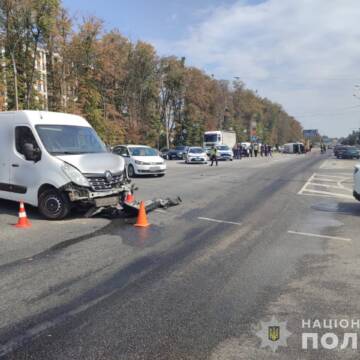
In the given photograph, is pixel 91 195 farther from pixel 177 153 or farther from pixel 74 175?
pixel 177 153

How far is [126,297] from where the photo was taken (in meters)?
4.46

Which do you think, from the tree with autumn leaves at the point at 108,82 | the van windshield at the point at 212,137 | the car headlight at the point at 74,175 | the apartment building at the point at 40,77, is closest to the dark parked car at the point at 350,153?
the van windshield at the point at 212,137

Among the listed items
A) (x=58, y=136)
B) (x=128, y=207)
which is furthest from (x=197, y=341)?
(x=58, y=136)

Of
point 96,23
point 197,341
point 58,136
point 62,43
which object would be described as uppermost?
point 96,23

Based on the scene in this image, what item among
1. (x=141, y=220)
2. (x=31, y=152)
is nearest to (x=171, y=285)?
(x=141, y=220)

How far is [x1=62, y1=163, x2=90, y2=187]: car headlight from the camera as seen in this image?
8345mm

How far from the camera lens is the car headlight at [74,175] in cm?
834

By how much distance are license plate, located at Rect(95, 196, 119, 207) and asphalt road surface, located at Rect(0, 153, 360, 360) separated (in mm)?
376

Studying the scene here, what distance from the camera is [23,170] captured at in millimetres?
9086

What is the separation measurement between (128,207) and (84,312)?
4.90 meters

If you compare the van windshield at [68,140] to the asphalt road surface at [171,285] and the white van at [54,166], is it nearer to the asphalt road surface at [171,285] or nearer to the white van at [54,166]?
the white van at [54,166]

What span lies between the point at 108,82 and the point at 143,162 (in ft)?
127

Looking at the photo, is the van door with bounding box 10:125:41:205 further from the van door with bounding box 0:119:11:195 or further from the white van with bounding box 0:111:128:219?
the van door with bounding box 0:119:11:195

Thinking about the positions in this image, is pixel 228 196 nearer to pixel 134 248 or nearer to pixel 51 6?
pixel 134 248
